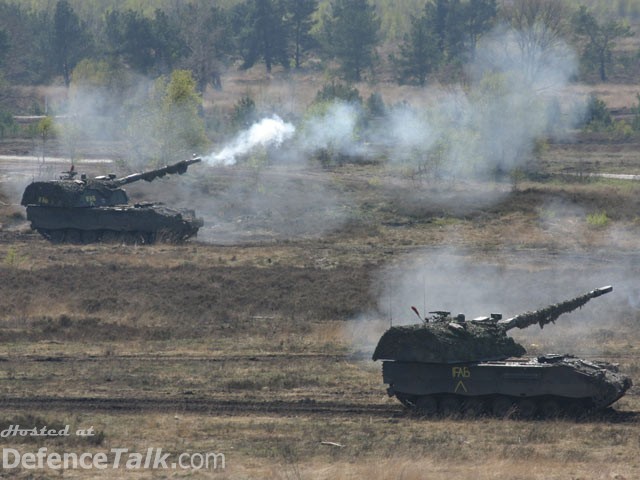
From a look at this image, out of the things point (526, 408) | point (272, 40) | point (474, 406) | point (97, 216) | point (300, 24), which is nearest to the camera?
point (526, 408)

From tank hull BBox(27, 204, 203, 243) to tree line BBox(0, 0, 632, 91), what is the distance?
143 feet

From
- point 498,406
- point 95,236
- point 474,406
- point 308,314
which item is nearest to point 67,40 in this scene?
point 95,236

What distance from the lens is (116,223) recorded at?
53875mm

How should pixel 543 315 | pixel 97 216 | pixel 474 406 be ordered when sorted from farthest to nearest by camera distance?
1. pixel 97 216
2. pixel 543 315
3. pixel 474 406

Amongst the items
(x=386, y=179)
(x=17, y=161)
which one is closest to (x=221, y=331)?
(x=386, y=179)

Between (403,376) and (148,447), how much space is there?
20.5 ft

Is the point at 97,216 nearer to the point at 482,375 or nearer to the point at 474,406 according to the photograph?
the point at 474,406

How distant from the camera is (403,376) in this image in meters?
26.1

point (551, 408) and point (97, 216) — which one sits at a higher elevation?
point (551, 408)

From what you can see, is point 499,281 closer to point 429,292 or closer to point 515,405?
point 429,292

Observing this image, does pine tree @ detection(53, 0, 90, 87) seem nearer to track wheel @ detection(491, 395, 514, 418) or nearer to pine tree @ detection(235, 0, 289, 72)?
pine tree @ detection(235, 0, 289, 72)

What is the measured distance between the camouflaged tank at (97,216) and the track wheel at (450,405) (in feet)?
94.9

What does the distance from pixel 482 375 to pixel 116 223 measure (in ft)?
103

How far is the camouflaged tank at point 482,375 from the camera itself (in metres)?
25.0
